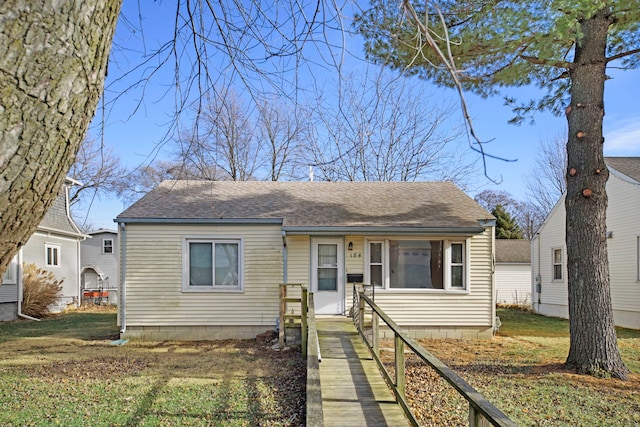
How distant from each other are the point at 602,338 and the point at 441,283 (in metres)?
4.42

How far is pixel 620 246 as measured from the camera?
14766 mm

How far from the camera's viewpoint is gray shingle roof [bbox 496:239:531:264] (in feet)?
81.4

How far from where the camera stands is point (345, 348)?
8312 mm

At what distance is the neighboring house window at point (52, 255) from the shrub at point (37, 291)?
2.00ft

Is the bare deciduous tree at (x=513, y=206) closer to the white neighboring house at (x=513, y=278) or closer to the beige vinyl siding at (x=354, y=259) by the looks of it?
the white neighboring house at (x=513, y=278)

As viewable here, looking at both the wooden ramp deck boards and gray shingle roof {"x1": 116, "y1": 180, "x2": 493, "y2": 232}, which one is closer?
the wooden ramp deck boards

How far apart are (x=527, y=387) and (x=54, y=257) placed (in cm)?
1948

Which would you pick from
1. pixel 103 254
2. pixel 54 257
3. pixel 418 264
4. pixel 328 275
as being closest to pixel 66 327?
pixel 54 257

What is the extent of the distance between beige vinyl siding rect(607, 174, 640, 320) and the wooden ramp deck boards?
1006cm

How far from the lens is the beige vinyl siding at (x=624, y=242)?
14.0 m

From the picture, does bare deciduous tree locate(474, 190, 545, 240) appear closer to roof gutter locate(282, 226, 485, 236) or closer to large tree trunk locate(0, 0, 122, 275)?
roof gutter locate(282, 226, 485, 236)

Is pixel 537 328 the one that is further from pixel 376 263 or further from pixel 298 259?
pixel 298 259

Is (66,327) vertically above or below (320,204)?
below

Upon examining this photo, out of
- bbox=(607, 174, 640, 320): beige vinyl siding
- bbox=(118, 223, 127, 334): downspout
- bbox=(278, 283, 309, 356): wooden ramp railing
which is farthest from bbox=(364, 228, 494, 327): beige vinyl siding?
bbox=(118, 223, 127, 334): downspout
